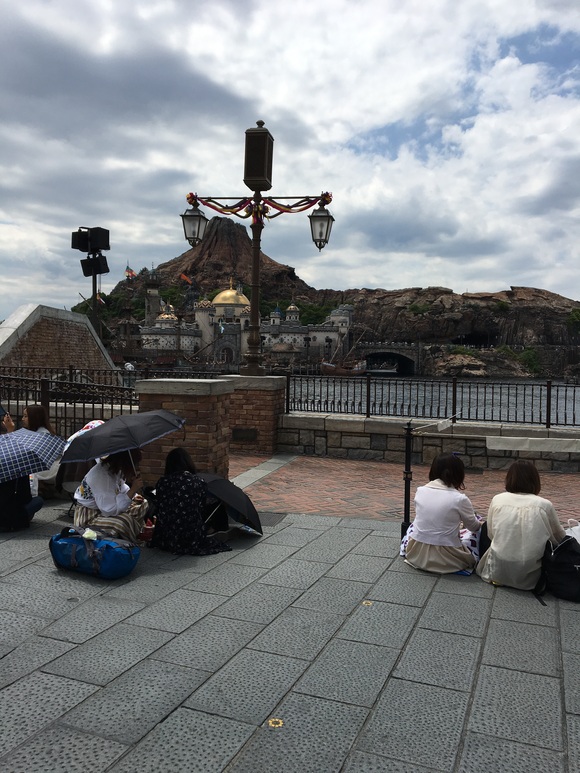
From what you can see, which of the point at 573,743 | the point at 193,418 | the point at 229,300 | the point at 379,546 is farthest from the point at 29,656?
the point at 229,300

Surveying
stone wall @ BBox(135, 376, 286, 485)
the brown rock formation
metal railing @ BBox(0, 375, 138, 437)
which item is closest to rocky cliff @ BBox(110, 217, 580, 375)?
the brown rock formation

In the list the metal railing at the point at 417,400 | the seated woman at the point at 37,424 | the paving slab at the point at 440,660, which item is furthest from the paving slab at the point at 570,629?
the metal railing at the point at 417,400

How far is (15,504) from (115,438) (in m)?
1.72

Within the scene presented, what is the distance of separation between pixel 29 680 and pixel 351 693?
1.70 metres

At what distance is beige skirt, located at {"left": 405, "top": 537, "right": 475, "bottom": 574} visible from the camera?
202 inches

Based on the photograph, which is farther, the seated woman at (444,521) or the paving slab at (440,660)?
the seated woman at (444,521)

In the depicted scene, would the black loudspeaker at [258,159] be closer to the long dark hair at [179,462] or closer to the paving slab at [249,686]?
the long dark hair at [179,462]

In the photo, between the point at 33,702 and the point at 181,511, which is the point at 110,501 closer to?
the point at 181,511

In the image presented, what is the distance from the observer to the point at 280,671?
136 inches

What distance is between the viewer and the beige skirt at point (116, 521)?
5230mm

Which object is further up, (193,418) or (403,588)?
(193,418)

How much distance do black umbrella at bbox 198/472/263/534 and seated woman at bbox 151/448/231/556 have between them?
198mm

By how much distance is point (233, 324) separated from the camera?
110750 millimetres

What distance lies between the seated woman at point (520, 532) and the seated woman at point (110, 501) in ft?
9.97
